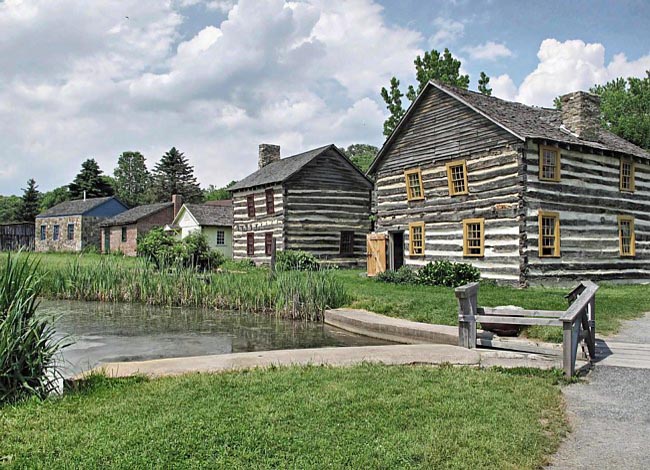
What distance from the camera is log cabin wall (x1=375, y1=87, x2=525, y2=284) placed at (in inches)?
717

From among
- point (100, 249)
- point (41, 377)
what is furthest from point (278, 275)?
point (100, 249)

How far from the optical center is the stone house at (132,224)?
Answer: 4269 centimetres

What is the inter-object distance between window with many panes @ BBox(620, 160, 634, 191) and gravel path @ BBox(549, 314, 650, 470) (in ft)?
51.5

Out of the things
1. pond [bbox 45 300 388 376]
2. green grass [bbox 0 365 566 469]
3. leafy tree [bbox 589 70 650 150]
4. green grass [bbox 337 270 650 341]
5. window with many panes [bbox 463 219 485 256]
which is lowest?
pond [bbox 45 300 388 376]

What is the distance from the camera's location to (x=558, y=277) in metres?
18.4

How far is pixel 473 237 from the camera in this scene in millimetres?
19609

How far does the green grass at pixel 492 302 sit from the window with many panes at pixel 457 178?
13.8ft

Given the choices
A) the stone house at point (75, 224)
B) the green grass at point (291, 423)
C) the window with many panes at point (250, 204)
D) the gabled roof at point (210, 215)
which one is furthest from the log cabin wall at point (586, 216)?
the stone house at point (75, 224)

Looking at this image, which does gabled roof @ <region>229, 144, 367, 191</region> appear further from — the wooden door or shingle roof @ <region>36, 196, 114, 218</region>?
shingle roof @ <region>36, 196, 114, 218</region>

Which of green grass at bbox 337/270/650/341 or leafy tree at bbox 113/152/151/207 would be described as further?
leafy tree at bbox 113/152/151/207

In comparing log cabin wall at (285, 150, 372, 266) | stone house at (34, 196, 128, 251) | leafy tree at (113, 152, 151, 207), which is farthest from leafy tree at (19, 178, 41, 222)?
log cabin wall at (285, 150, 372, 266)

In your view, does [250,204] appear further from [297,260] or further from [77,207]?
[77,207]

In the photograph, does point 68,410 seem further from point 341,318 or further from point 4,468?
point 341,318

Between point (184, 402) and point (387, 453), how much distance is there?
83.7 inches
